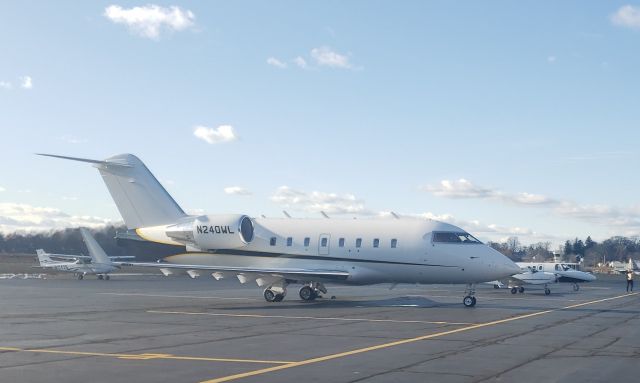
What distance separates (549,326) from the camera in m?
20.0

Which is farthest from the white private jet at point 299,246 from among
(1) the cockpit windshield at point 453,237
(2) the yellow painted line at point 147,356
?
(2) the yellow painted line at point 147,356

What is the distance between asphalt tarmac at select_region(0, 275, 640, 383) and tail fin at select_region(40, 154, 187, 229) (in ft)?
19.5

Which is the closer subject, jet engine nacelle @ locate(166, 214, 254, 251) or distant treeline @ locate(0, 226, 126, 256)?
jet engine nacelle @ locate(166, 214, 254, 251)

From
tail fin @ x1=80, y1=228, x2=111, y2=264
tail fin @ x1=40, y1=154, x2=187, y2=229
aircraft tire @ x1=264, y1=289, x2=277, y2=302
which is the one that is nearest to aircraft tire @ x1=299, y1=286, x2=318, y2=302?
aircraft tire @ x1=264, y1=289, x2=277, y2=302

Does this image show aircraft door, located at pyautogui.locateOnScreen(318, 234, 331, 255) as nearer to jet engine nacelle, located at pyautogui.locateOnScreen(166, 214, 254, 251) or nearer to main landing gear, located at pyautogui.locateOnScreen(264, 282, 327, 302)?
main landing gear, located at pyautogui.locateOnScreen(264, 282, 327, 302)

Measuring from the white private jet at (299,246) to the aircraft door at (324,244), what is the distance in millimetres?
41

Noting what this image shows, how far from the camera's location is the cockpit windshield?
2773 centimetres

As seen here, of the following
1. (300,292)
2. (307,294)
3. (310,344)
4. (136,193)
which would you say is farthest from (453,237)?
(310,344)

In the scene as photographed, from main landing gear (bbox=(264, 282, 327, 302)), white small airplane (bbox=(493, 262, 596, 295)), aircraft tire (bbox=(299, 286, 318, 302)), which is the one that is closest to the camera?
main landing gear (bbox=(264, 282, 327, 302))

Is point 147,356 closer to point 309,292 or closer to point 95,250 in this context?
point 309,292

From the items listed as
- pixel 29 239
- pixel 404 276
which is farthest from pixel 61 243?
pixel 404 276

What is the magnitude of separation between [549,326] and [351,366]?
10.1 metres

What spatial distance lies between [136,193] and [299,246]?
24.3ft

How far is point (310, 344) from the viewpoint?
591 inches
